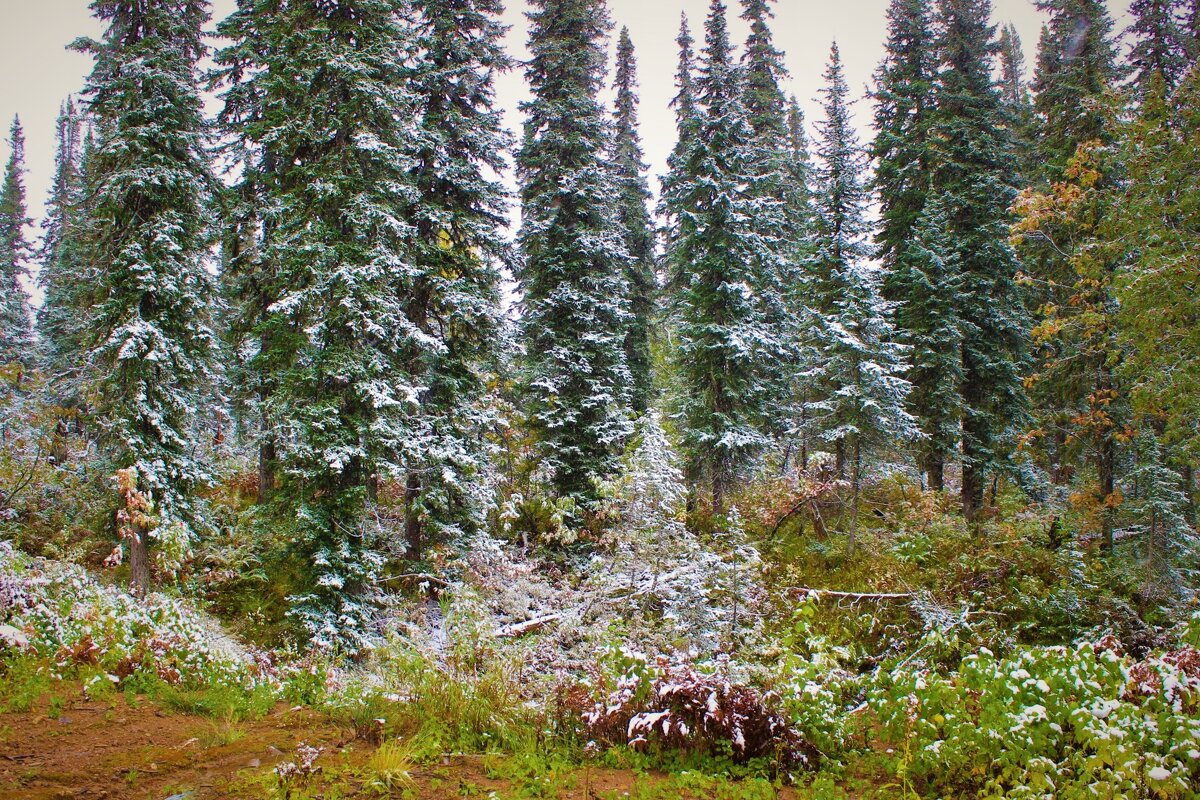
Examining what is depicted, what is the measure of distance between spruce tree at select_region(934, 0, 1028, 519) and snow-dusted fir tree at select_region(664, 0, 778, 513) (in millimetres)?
6084

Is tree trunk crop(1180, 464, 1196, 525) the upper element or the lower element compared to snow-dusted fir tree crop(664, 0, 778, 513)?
lower

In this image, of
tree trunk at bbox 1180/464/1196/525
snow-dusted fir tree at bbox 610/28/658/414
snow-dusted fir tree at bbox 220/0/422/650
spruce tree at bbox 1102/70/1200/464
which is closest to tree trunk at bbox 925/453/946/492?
tree trunk at bbox 1180/464/1196/525

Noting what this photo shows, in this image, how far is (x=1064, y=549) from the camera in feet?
38.9

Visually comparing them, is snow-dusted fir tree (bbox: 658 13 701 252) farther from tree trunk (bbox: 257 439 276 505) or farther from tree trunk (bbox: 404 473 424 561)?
tree trunk (bbox: 257 439 276 505)

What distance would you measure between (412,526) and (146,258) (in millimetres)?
8010

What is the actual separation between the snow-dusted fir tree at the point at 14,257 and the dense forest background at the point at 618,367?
64.8ft

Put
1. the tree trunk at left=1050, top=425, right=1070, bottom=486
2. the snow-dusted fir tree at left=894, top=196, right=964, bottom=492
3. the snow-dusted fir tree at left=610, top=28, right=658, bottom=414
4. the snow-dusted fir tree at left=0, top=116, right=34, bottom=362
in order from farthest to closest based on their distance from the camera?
the snow-dusted fir tree at left=0, top=116, right=34, bottom=362, the tree trunk at left=1050, top=425, right=1070, bottom=486, the snow-dusted fir tree at left=610, top=28, right=658, bottom=414, the snow-dusted fir tree at left=894, top=196, right=964, bottom=492

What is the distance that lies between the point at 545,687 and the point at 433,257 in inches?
402

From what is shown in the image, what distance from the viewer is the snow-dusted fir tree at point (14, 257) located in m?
33.9

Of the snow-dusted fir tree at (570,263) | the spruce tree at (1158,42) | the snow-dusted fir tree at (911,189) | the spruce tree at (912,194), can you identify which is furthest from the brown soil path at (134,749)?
the spruce tree at (1158,42)

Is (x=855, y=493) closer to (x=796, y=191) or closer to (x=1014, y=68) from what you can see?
(x=796, y=191)

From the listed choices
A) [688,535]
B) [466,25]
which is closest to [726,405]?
[688,535]

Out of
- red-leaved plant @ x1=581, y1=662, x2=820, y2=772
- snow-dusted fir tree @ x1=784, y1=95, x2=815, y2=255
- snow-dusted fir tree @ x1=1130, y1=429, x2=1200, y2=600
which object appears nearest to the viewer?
red-leaved plant @ x1=581, y1=662, x2=820, y2=772

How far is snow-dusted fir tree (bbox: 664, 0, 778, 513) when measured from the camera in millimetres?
17625
